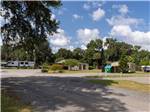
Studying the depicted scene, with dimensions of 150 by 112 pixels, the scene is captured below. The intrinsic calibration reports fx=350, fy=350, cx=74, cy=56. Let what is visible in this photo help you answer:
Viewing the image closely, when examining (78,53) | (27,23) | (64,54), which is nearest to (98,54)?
(78,53)

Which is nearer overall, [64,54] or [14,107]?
[14,107]

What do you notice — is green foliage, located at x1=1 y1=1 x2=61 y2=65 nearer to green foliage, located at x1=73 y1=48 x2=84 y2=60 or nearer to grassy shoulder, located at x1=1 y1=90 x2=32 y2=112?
grassy shoulder, located at x1=1 y1=90 x2=32 y2=112

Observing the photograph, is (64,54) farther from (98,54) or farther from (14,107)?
(14,107)

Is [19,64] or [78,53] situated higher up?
[78,53]

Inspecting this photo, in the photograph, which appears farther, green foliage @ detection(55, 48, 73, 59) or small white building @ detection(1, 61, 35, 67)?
green foliage @ detection(55, 48, 73, 59)

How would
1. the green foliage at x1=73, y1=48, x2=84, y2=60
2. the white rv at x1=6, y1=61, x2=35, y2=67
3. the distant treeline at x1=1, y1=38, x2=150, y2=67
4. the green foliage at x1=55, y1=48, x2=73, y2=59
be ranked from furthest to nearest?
1. the green foliage at x1=55, y1=48, x2=73, y2=59
2. the green foliage at x1=73, y1=48, x2=84, y2=60
3. the distant treeline at x1=1, y1=38, x2=150, y2=67
4. the white rv at x1=6, y1=61, x2=35, y2=67

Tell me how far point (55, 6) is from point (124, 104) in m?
Result: 11.7

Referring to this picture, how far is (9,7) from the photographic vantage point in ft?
78.5

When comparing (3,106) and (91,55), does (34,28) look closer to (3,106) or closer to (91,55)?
(3,106)

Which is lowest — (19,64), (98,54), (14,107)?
(14,107)

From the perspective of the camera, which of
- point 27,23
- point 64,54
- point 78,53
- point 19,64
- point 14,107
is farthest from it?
point 64,54

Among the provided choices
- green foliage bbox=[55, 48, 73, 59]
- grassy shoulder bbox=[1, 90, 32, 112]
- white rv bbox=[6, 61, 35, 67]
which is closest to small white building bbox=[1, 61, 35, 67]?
white rv bbox=[6, 61, 35, 67]

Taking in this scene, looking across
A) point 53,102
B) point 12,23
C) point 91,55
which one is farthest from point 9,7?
point 91,55

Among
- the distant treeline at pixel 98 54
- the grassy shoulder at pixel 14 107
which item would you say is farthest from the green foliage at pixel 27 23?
the distant treeline at pixel 98 54
